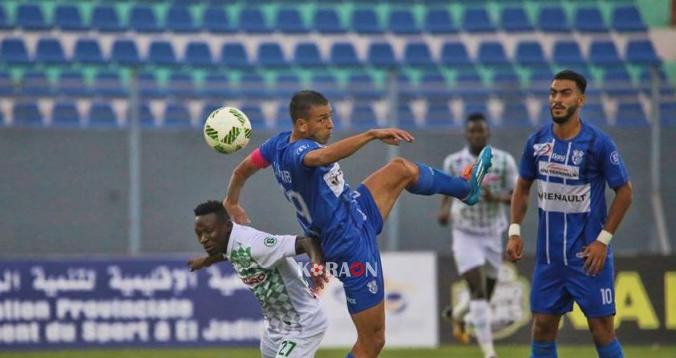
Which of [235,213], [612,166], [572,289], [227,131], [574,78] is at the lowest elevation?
[572,289]

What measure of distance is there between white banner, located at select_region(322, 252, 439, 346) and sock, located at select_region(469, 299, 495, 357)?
1638 mm

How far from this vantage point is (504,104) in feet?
48.6

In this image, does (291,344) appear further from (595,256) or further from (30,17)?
(30,17)

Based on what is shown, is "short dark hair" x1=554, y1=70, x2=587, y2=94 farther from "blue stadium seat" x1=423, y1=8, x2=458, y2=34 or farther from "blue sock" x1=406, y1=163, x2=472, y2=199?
"blue stadium seat" x1=423, y1=8, x2=458, y2=34

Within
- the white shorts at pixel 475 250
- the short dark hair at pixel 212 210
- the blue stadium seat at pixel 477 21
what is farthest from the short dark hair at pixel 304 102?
the blue stadium seat at pixel 477 21

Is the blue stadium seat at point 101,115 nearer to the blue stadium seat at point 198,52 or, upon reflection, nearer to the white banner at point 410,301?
the white banner at point 410,301

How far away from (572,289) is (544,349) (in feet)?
1.54

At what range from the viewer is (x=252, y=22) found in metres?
21.4

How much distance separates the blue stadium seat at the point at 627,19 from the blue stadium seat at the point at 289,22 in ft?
17.8

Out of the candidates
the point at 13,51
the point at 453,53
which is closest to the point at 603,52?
the point at 453,53

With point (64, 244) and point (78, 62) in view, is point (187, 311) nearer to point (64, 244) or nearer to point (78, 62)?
point (64, 244)

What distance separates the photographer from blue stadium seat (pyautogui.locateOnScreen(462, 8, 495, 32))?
71.1 ft

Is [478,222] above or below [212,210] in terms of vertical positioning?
below

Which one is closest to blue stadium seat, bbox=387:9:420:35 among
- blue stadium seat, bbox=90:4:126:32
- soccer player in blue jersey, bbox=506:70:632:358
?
blue stadium seat, bbox=90:4:126:32
